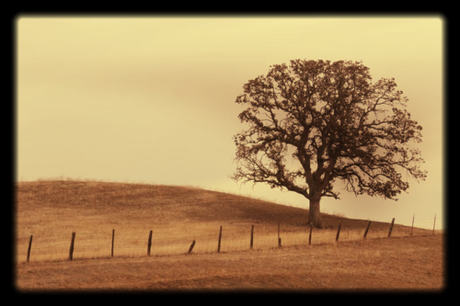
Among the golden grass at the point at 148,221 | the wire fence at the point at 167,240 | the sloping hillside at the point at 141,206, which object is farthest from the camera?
the sloping hillside at the point at 141,206

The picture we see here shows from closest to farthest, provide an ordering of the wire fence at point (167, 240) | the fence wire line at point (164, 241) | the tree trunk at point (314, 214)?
the wire fence at point (167, 240), the fence wire line at point (164, 241), the tree trunk at point (314, 214)

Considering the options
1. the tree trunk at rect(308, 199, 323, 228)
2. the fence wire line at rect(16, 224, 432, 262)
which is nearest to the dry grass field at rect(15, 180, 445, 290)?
the fence wire line at rect(16, 224, 432, 262)

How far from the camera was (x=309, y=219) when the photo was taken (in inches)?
1999

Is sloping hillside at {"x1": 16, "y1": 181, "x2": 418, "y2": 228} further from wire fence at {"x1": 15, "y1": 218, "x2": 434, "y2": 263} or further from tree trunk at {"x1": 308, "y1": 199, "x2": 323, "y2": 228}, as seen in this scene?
wire fence at {"x1": 15, "y1": 218, "x2": 434, "y2": 263}

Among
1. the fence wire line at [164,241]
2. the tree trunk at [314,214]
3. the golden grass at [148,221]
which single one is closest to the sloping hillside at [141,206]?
the golden grass at [148,221]

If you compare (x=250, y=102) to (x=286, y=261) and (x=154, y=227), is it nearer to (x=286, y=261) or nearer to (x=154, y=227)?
(x=154, y=227)

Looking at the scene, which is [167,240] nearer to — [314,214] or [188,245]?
[188,245]

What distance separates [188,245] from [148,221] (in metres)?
15.9

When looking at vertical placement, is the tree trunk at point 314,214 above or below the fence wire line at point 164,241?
above

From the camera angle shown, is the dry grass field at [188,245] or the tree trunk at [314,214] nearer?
the dry grass field at [188,245]

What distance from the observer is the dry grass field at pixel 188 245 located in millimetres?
24406

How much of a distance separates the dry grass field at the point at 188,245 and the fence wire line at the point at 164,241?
0.23 ft

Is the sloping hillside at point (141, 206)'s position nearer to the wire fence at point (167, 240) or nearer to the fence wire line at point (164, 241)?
the wire fence at point (167, 240)
